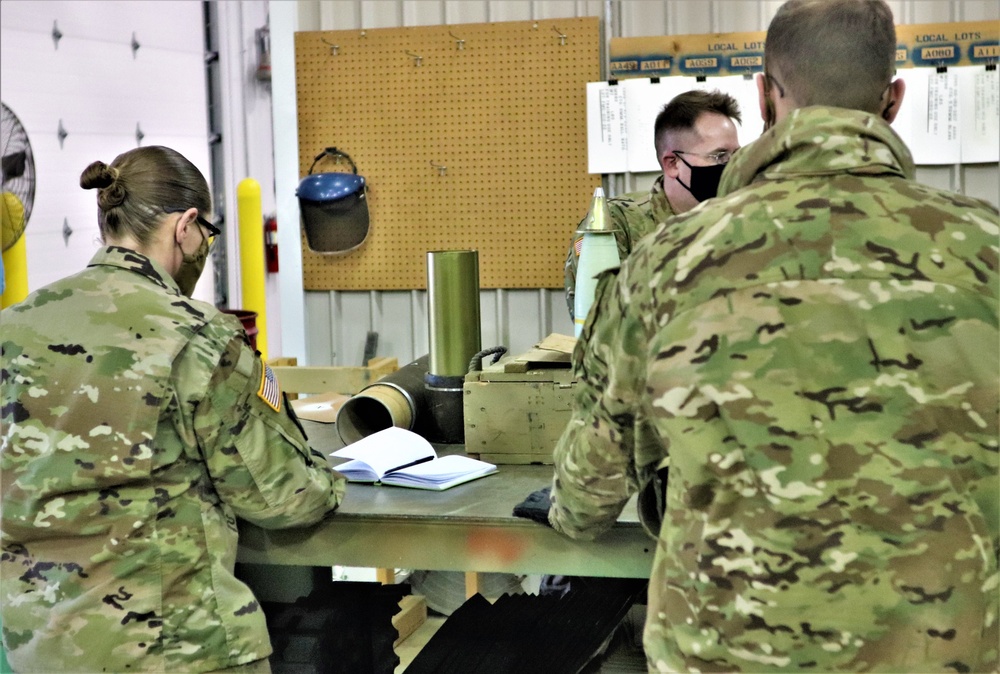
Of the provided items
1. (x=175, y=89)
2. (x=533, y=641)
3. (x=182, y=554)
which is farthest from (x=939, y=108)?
(x=175, y=89)

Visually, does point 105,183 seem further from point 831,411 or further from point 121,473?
point 831,411

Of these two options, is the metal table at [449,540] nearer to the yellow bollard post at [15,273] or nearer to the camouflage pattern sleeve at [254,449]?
the camouflage pattern sleeve at [254,449]

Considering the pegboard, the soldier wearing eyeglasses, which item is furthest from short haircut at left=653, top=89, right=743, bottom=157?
the pegboard

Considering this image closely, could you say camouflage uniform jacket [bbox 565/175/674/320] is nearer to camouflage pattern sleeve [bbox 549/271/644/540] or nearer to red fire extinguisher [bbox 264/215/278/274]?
camouflage pattern sleeve [bbox 549/271/644/540]

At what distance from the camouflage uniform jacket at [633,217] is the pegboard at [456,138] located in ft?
2.02

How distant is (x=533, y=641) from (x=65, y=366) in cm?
113

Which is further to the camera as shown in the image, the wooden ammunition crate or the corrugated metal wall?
the corrugated metal wall

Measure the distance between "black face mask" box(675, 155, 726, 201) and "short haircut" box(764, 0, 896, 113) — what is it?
1.26 metres

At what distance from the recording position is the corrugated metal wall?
3.85 metres

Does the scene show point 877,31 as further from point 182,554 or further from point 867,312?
point 182,554

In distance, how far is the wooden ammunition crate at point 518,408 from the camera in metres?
2.27

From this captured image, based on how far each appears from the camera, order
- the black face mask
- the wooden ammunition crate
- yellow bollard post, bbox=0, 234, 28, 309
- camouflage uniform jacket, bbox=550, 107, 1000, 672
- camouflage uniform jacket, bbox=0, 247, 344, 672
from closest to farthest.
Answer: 1. camouflage uniform jacket, bbox=550, 107, 1000, 672
2. camouflage uniform jacket, bbox=0, 247, 344, 672
3. the wooden ammunition crate
4. the black face mask
5. yellow bollard post, bbox=0, 234, 28, 309

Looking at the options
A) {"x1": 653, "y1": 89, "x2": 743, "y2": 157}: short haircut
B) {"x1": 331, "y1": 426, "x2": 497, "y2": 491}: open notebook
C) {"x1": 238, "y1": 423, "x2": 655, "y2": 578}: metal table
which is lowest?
{"x1": 238, "y1": 423, "x2": 655, "y2": 578}: metal table

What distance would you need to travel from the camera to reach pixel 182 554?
1831 mm
